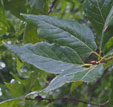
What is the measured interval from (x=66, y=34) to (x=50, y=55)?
11cm

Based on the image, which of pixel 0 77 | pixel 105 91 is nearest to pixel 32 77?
pixel 0 77

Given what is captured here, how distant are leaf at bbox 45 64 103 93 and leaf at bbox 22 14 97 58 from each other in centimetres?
13

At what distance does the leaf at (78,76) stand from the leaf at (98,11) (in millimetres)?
193

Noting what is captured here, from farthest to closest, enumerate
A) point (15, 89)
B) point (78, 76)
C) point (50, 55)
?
point (15, 89) < point (50, 55) < point (78, 76)

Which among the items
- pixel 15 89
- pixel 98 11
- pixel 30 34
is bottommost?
pixel 15 89

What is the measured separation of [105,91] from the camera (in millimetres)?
2328

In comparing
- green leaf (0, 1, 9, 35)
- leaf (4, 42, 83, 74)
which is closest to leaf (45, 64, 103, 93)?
leaf (4, 42, 83, 74)

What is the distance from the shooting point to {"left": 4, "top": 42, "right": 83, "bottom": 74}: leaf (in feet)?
2.61

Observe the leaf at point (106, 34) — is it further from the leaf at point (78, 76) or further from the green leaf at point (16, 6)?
the green leaf at point (16, 6)

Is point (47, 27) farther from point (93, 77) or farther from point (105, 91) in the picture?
point (105, 91)

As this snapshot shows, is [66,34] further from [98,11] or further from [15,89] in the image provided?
[15,89]

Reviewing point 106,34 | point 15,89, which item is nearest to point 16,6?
point 15,89

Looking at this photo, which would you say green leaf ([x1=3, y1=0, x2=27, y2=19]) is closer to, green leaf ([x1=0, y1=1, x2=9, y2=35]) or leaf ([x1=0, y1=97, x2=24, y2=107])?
green leaf ([x1=0, y1=1, x2=9, y2=35])

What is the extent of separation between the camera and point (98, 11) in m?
0.89
